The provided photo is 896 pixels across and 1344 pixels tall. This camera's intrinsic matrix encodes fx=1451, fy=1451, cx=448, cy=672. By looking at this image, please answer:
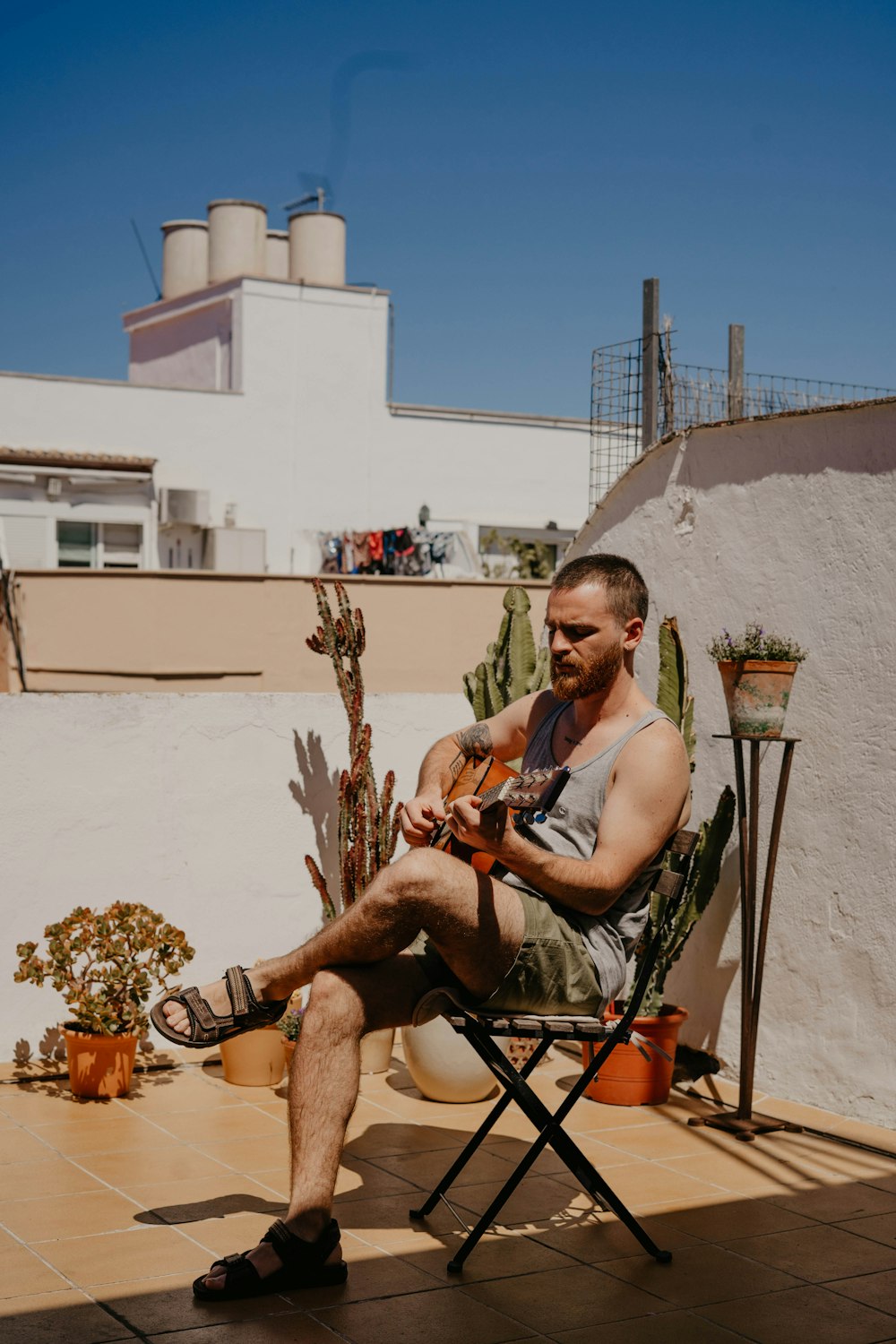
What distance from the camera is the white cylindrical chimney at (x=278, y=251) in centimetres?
2614

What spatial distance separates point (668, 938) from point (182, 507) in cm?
1611

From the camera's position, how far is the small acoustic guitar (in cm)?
283

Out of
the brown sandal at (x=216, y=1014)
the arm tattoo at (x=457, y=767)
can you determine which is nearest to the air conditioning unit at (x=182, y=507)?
the arm tattoo at (x=457, y=767)

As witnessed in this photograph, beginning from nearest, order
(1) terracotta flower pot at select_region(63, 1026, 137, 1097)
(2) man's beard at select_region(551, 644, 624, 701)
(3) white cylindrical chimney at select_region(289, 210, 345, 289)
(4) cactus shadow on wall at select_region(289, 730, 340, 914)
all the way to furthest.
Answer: (2) man's beard at select_region(551, 644, 624, 701) < (1) terracotta flower pot at select_region(63, 1026, 137, 1097) < (4) cactus shadow on wall at select_region(289, 730, 340, 914) < (3) white cylindrical chimney at select_region(289, 210, 345, 289)

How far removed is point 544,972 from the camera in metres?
3.19

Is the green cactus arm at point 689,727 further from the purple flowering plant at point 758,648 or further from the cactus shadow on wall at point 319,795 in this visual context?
the cactus shadow on wall at point 319,795

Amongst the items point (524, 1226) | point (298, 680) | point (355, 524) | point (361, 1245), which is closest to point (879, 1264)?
point (524, 1226)

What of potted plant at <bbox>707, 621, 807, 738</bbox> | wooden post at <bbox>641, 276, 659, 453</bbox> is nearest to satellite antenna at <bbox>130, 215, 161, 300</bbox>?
wooden post at <bbox>641, 276, 659, 453</bbox>

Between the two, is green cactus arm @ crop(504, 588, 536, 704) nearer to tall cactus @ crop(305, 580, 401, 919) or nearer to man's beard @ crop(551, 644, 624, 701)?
tall cactus @ crop(305, 580, 401, 919)

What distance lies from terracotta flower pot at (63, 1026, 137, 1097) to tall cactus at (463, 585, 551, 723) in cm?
186

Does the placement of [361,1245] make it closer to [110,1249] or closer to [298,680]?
[110,1249]

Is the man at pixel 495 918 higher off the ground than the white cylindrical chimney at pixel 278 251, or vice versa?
the white cylindrical chimney at pixel 278 251

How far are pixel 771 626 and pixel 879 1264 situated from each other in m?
2.25

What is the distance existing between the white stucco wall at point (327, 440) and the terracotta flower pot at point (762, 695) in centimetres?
1691
